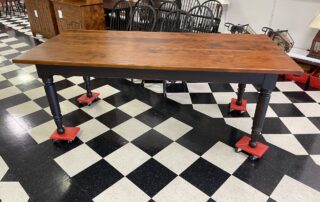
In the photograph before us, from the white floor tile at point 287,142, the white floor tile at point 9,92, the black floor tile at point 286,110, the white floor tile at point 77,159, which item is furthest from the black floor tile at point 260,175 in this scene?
the white floor tile at point 9,92

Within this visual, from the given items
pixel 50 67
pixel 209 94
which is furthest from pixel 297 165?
pixel 50 67

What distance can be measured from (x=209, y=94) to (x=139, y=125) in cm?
100

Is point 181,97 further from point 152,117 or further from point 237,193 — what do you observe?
point 237,193

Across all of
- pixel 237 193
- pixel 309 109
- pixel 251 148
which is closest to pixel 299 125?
pixel 309 109

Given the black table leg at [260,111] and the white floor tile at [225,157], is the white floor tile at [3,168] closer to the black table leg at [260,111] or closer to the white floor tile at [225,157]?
the white floor tile at [225,157]

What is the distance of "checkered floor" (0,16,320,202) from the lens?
1.65 meters

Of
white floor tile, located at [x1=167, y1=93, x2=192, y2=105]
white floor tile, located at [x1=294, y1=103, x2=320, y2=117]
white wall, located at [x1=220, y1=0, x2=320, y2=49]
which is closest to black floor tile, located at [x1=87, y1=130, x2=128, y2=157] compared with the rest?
white floor tile, located at [x1=167, y1=93, x2=192, y2=105]

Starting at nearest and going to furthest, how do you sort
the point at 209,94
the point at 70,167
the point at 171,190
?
the point at 171,190 → the point at 70,167 → the point at 209,94

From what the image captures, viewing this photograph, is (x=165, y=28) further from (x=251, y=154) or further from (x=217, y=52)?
(x=251, y=154)

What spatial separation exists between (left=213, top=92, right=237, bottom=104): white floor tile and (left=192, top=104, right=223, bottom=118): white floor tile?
0.43 feet

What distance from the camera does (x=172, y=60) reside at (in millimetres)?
1576

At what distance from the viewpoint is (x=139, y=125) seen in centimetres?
228

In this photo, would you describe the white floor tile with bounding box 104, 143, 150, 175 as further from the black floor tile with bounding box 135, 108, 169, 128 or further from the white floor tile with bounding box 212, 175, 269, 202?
the white floor tile with bounding box 212, 175, 269, 202

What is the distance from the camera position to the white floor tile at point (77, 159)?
1810 millimetres
